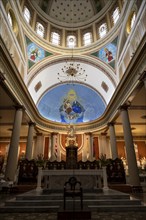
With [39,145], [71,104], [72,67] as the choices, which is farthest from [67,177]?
[71,104]

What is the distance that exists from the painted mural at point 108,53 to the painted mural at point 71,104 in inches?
226

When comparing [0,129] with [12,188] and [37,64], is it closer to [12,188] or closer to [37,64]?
[37,64]

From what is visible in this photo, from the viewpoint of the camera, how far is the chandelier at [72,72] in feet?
59.6

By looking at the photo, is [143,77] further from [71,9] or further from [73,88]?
[71,9]

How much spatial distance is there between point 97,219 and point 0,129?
1850 centimetres

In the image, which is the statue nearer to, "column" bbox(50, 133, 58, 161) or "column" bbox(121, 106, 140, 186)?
"column" bbox(50, 133, 58, 161)

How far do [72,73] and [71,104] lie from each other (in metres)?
5.35

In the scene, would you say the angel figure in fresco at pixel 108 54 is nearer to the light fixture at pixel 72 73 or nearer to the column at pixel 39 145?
the light fixture at pixel 72 73

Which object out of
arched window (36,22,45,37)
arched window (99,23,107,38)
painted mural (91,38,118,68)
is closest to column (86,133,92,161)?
painted mural (91,38,118,68)

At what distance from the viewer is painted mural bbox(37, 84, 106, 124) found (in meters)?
20.9

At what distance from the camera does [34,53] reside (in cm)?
1603

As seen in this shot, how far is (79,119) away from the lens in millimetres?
21047

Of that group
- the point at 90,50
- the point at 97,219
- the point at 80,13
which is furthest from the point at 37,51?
the point at 97,219

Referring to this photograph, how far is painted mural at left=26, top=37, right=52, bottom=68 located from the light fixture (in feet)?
9.26
